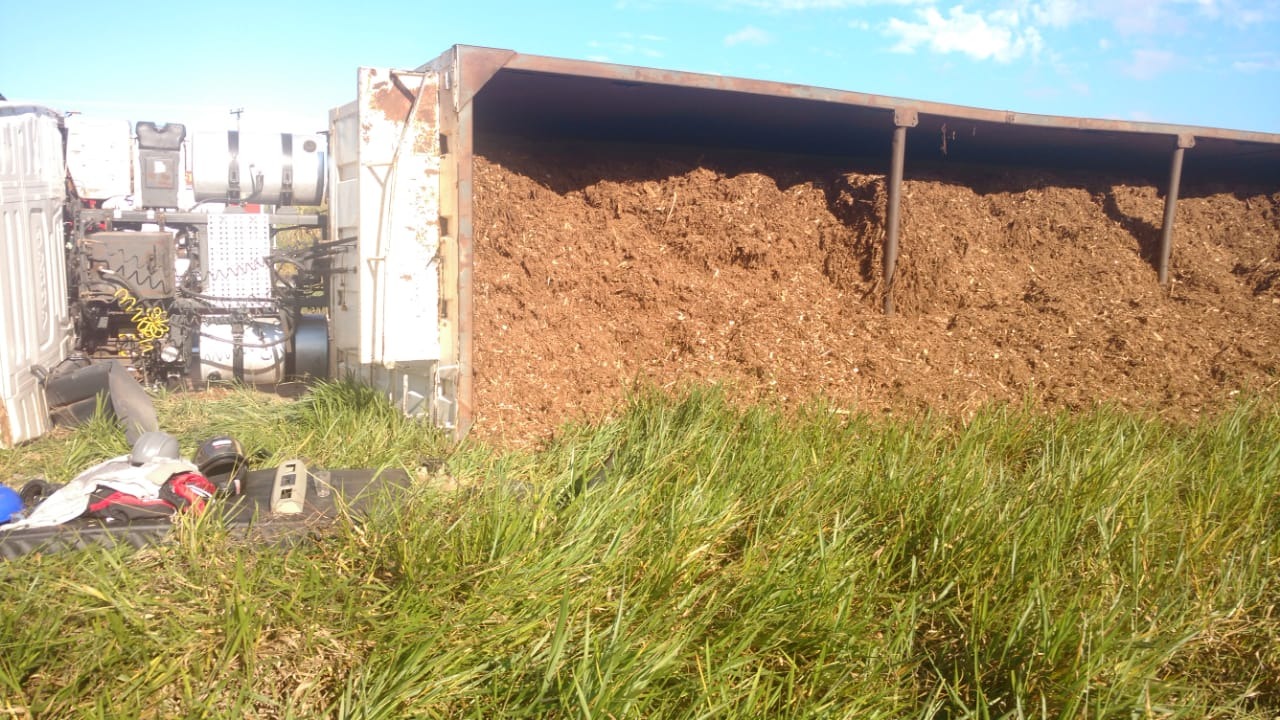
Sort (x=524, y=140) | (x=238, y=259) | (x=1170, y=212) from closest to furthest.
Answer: (x=524, y=140), (x=1170, y=212), (x=238, y=259)

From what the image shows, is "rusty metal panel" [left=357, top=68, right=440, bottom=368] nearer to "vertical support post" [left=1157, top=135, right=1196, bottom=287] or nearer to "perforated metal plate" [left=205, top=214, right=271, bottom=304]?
"perforated metal plate" [left=205, top=214, right=271, bottom=304]

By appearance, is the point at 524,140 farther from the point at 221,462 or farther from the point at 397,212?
the point at 221,462

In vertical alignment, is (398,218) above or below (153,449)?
above

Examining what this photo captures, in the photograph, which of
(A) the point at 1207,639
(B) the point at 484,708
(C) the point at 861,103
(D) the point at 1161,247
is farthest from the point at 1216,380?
(B) the point at 484,708

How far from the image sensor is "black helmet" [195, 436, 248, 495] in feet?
13.9

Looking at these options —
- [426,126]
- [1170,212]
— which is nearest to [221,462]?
[426,126]

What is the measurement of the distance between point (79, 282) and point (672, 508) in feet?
19.4

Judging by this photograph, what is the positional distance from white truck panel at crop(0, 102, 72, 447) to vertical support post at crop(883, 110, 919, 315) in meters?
5.54

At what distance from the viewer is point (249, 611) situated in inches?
112

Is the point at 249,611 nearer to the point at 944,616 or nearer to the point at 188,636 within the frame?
the point at 188,636

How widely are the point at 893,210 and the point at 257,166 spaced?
17.4 ft

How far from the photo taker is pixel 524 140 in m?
7.06

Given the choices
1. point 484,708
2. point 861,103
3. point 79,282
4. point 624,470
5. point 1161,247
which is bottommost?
point 484,708

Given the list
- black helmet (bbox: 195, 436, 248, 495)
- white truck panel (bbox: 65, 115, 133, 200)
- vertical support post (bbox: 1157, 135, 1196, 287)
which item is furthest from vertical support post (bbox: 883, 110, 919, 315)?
white truck panel (bbox: 65, 115, 133, 200)
